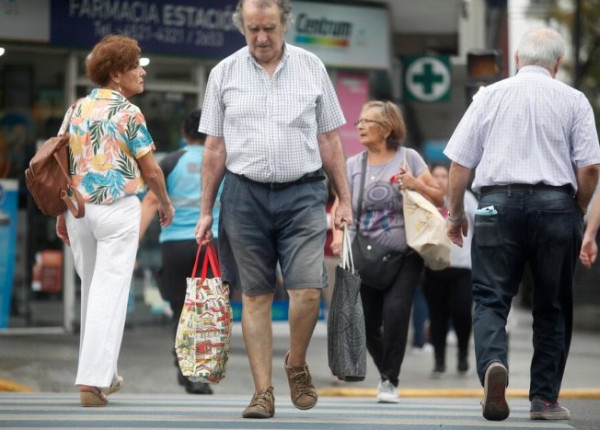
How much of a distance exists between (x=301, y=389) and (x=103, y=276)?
1.23 metres

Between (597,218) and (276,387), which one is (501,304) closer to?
(597,218)

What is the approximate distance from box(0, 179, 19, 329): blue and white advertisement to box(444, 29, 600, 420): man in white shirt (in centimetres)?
896

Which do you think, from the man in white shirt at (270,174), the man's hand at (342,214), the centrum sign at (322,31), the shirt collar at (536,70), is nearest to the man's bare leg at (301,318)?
the man in white shirt at (270,174)

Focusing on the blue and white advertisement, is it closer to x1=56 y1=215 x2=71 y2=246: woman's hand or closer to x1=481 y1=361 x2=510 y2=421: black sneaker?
x1=56 y1=215 x2=71 y2=246: woman's hand

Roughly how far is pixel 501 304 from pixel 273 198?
120 cm

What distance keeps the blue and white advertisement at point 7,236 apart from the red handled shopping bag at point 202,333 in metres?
8.43

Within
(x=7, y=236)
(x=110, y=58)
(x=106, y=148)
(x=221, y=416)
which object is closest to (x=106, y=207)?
(x=106, y=148)

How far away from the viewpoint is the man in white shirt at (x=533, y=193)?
7.20 meters

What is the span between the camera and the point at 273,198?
732 centimetres

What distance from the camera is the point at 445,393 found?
11.6 meters

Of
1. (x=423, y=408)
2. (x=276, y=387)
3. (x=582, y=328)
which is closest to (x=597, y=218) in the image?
(x=423, y=408)

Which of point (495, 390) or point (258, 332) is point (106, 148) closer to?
point (258, 332)

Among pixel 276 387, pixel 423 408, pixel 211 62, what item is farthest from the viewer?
Answer: pixel 211 62

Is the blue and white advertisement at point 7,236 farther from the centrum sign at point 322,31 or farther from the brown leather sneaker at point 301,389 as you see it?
the brown leather sneaker at point 301,389
